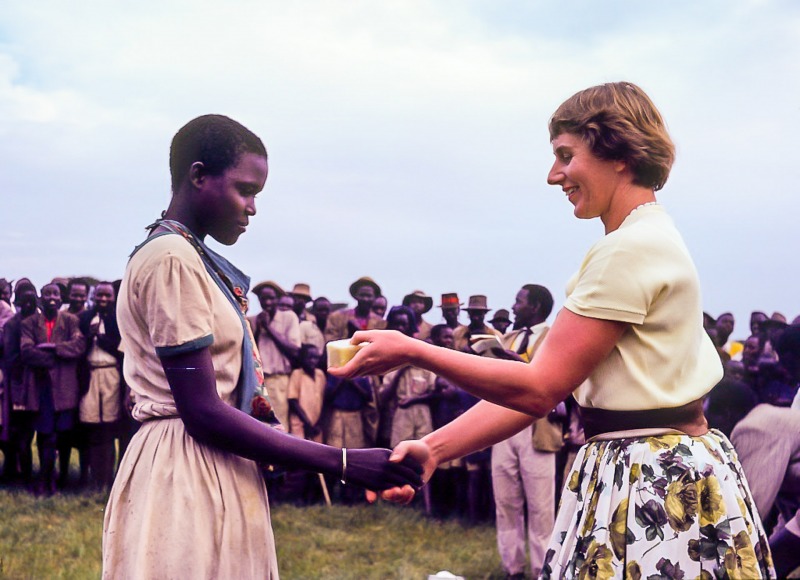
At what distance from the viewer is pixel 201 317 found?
2.57m

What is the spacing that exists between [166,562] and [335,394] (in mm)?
8761

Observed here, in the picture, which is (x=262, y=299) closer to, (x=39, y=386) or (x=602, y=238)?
(x=39, y=386)

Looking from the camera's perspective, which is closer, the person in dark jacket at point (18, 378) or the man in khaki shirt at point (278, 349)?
the person in dark jacket at point (18, 378)

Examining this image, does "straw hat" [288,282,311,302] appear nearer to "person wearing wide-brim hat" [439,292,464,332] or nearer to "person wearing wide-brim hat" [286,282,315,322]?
"person wearing wide-brim hat" [286,282,315,322]

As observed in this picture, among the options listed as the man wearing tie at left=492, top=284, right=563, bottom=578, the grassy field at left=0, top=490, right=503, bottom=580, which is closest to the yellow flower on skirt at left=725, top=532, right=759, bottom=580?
the man wearing tie at left=492, top=284, right=563, bottom=578

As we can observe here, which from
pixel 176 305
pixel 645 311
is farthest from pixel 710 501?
pixel 176 305

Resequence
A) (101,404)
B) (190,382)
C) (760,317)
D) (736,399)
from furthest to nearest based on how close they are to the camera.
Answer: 1. (760,317)
2. (101,404)
3. (736,399)
4. (190,382)

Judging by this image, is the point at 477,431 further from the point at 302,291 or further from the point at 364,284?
the point at 302,291

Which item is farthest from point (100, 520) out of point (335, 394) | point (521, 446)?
point (521, 446)

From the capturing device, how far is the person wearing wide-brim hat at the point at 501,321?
472 inches

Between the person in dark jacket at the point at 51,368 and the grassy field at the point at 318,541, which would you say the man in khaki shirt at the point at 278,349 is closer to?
the grassy field at the point at 318,541

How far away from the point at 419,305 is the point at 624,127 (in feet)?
32.2

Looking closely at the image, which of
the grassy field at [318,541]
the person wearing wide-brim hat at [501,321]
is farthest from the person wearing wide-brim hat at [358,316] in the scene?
the grassy field at [318,541]

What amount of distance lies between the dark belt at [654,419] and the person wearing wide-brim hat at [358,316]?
29.8ft
